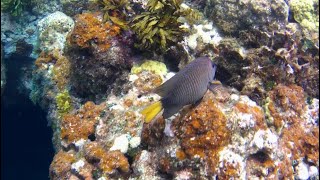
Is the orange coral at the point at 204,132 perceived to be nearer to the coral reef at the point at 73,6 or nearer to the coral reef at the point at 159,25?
the coral reef at the point at 159,25

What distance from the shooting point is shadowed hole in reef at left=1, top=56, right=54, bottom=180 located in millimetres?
9516

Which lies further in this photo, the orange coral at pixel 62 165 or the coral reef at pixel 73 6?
the coral reef at pixel 73 6

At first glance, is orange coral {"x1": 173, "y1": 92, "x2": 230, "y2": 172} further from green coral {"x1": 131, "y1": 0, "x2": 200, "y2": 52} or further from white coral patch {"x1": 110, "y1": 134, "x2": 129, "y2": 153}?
green coral {"x1": 131, "y1": 0, "x2": 200, "y2": 52}

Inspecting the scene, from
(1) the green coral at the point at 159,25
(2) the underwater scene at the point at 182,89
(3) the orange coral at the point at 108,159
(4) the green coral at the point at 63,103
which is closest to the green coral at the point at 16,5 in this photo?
(2) the underwater scene at the point at 182,89

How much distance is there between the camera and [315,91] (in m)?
6.04

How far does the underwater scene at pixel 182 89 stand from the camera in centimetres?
346

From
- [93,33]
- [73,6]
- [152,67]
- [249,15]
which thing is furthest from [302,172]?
[73,6]

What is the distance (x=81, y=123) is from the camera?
4703mm

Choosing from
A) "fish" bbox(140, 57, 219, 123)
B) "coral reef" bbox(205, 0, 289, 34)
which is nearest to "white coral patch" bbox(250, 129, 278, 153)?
"fish" bbox(140, 57, 219, 123)

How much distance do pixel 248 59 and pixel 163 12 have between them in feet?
5.15

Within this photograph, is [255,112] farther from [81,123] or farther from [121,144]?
[81,123]

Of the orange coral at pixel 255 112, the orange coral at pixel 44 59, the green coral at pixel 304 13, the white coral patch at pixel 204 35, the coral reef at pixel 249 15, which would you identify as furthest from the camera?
the green coral at pixel 304 13

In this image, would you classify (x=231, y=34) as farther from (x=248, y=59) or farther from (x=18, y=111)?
(x=18, y=111)

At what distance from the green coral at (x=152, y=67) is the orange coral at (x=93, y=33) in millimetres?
584
